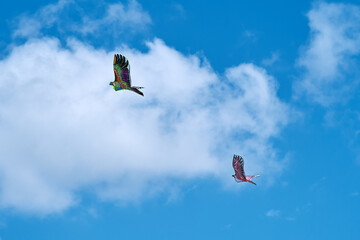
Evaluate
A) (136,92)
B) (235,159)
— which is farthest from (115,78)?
(235,159)

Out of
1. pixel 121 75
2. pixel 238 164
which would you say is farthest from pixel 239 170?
pixel 121 75

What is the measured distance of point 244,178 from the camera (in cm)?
7312

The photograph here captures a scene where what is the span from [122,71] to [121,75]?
76 centimetres

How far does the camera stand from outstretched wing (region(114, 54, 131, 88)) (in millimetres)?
55022

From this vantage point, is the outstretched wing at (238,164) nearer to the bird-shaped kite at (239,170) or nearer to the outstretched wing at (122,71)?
the bird-shaped kite at (239,170)

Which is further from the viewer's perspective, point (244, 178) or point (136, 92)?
point (244, 178)

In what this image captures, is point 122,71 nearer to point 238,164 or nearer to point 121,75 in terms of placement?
point 121,75

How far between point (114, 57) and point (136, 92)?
6131mm

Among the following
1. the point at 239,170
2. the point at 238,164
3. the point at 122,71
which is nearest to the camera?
the point at 122,71

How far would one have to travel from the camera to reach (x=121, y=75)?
5697cm

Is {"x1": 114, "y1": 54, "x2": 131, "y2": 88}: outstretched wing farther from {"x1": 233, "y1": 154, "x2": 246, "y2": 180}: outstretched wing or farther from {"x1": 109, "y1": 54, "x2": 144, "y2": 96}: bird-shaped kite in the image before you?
{"x1": 233, "y1": 154, "x2": 246, "y2": 180}: outstretched wing

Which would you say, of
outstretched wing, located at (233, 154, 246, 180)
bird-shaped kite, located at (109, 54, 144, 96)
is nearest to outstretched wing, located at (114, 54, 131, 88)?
bird-shaped kite, located at (109, 54, 144, 96)

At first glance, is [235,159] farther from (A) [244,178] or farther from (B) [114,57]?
(B) [114,57]

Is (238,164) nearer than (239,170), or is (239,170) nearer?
(238,164)
